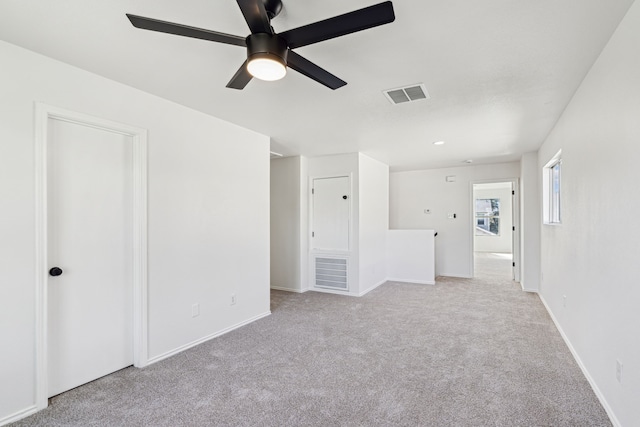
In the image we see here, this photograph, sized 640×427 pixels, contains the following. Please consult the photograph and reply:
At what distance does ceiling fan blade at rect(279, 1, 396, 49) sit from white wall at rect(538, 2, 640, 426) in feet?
4.46

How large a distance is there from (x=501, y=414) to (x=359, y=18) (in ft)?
8.06

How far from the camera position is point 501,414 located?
2.07 m

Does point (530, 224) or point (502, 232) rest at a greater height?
point (530, 224)

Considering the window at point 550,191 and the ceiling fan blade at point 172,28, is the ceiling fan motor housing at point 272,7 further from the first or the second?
the window at point 550,191

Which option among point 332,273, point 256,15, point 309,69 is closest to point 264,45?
point 256,15

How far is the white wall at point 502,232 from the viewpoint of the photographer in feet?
37.3

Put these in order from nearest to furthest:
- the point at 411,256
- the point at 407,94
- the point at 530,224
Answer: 1. the point at 407,94
2. the point at 530,224
3. the point at 411,256

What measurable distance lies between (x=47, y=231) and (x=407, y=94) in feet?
9.74

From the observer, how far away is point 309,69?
1856mm

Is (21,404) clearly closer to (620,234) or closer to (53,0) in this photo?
(53,0)

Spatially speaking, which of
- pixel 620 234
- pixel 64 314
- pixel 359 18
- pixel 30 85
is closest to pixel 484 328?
pixel 620 234

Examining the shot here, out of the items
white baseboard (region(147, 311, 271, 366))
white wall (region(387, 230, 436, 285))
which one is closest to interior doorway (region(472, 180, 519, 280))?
white wall (region(387, 230, 436, 285))

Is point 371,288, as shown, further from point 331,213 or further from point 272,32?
point 272,32

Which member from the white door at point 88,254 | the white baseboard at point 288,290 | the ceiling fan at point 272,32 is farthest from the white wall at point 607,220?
the white baseboard at point 288,290
